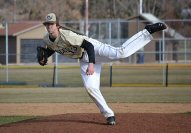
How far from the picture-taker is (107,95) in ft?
66.0

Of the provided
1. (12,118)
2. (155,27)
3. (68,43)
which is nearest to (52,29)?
(68,43)

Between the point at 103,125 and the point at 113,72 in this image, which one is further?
the point at 113,72

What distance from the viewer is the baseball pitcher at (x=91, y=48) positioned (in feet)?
30.6

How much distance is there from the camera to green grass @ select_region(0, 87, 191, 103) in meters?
18.3

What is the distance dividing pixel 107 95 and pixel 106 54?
10600mm

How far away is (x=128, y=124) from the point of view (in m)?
9.62

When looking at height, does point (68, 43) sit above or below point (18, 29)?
below

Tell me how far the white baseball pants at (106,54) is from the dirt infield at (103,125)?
455 millimetres

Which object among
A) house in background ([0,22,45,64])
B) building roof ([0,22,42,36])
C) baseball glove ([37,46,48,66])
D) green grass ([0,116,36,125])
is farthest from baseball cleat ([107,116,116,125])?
building roof ([0,22,42,36])

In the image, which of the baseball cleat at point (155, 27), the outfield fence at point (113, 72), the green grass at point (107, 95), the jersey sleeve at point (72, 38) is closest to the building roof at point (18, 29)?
the outfield fence at point (113, 72)

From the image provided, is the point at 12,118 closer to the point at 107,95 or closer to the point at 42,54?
the point at 42,54

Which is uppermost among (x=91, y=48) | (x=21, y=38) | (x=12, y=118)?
(x=21, y=38)

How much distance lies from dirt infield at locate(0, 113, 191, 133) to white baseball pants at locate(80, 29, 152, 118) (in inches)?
17.9

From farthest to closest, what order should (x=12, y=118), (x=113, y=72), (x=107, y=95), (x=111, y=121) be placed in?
(x=113, y=72) < (x=107, y=95) < (x=12, y=118) < (x=111, y=121)
